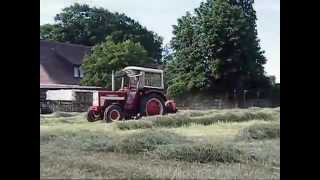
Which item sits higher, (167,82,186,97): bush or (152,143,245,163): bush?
(167,82,186,97): bush

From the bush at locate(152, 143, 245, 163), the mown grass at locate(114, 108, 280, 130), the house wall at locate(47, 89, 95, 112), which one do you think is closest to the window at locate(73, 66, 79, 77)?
the house wall at locate(47, 89, 95, 112)

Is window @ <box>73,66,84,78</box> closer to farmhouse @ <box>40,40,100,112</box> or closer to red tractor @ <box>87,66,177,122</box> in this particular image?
farmhouse @ <box>40,40,100,112</box>

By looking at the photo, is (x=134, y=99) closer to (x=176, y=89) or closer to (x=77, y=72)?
(x=176, y=89)

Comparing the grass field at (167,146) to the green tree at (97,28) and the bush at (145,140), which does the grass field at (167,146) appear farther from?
the green tree at (97,28)

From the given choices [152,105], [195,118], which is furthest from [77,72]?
[195,118]

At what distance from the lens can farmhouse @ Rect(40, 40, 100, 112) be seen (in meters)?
3.15

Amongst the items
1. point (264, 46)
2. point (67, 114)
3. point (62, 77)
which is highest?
point (264, 46)

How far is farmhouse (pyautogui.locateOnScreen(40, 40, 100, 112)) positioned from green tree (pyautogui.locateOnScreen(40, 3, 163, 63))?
0.26 ft
